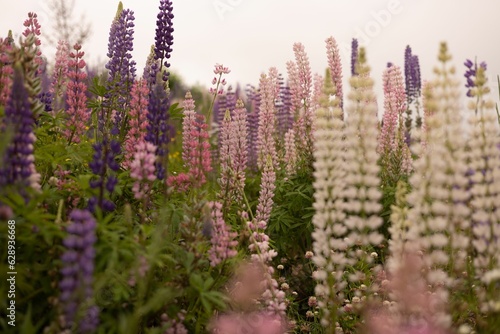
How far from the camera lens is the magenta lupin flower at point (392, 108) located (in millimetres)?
6637

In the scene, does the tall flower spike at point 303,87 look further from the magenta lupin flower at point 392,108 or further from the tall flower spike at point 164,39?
the tall flower spike at point 164,39

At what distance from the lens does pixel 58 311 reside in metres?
2.30

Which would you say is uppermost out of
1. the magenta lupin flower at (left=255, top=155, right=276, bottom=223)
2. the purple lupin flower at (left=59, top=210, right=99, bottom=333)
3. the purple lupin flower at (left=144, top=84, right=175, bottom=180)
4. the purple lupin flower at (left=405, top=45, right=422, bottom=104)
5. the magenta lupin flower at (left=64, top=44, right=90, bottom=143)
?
the purple lupin flower at (left=405, top=45, right=422, bottom=104)

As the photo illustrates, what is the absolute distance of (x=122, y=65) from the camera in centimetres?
501

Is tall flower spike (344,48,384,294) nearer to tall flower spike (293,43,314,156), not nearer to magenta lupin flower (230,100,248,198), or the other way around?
magenta lupin flower (230,100,248,198)

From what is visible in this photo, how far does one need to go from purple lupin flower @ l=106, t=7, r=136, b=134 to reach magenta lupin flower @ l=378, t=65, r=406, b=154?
10.3ft

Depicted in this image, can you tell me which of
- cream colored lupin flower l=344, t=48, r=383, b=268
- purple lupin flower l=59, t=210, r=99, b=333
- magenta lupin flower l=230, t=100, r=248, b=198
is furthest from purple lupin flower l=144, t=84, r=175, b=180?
magenta lupin flower l=230, t=100, r=248, b=198

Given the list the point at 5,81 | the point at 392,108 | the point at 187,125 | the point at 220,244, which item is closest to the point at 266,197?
the point at 187,125

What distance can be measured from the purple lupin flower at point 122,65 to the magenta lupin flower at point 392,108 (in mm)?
3152

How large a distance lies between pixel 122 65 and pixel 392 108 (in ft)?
11.3

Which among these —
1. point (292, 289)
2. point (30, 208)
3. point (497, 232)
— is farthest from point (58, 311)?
point (292, 289)

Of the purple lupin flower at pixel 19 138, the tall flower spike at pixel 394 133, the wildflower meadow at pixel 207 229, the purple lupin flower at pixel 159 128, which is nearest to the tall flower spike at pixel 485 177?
the wildflower meadow at pixel 207 229

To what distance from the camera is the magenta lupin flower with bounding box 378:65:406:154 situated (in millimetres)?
6637

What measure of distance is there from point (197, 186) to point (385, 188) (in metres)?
2.80
